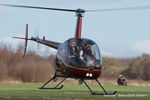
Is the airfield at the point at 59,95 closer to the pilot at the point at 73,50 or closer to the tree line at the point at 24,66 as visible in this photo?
the pilot at the point at 73,50

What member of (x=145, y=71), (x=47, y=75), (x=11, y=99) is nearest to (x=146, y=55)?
(x=145, y=71)

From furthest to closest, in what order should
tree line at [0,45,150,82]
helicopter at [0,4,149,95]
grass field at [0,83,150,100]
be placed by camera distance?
tree line at [0,45,150,82], helicopter at [0,4,149,95], grass field at [0,83,150,100]

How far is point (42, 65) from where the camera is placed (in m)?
47.0

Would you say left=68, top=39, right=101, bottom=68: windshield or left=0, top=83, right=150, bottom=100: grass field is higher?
left=68, top=39, right=101, bottom=68: windshield

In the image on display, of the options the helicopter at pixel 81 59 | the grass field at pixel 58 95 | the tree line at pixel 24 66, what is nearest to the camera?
the grass field at pixel 58 95

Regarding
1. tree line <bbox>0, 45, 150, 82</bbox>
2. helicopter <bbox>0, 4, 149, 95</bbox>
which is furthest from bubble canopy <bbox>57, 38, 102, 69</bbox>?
tree line <bbox>0, 45, 150, 82</bbox>

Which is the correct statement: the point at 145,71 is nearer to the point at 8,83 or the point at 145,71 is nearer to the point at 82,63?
the point at 8,83

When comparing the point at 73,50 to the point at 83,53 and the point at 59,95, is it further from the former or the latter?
the point at 59,95

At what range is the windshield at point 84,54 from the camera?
29.0m

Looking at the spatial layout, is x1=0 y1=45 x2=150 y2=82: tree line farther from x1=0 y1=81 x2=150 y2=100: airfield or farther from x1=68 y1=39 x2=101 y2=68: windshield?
x1=68 y1=39 x2=101 y2=68: windshield

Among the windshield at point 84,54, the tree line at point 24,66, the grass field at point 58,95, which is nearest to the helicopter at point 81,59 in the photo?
the windshield at point 84,54

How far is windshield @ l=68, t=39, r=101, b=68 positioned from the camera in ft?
95.0

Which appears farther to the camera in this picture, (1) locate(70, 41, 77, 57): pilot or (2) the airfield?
(1) locate(70, 41, 77, 57): pilot

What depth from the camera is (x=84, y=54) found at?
29.1m
